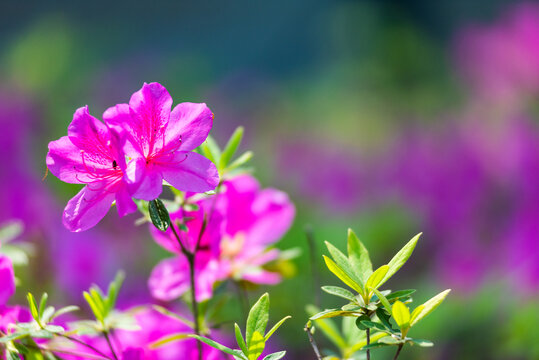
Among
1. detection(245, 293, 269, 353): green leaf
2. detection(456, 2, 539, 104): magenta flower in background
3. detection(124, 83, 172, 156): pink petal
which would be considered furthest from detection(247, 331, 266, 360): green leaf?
detection(456, 2, 539, 104): magenta flower in background

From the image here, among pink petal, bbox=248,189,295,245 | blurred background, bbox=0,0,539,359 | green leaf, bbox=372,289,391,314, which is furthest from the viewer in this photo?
blurred background, bbox=0,0,539,359

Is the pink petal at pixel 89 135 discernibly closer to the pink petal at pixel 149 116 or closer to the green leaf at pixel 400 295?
the pink petal at pixel 149 116

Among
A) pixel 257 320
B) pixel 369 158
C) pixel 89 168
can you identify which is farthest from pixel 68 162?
pixel 369 158

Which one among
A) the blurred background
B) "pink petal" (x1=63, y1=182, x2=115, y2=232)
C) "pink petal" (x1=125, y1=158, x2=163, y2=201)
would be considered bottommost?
the blurred background

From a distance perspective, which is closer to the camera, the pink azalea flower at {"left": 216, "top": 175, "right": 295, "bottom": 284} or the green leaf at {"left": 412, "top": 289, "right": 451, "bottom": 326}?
the green leaf at {"left": 412, "top": 289, "right": 451, "bottom": 326}

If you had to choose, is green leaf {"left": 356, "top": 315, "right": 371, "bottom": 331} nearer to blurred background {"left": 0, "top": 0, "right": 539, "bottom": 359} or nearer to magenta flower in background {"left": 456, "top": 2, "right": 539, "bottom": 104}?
blurred background {"left": 0, "top": 0, "right": 539, "bottom": 359}

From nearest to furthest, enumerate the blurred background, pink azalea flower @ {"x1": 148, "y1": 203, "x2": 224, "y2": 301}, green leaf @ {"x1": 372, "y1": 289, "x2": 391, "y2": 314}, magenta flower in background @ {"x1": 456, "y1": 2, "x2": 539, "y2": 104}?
green leaf @ {"x1": 372, "y1": 289, "x2": 391, "y2": 314} < pink azalea flower @ {"x1": 148, "y1": 203, "x2": 224, "y2": 301} < the blurred background < magenta flower in background @ {"x1": 456, "y1": 2, "x2": 539, "y2": 104}

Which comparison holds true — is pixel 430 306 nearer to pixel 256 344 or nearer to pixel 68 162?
pixel 256 344
